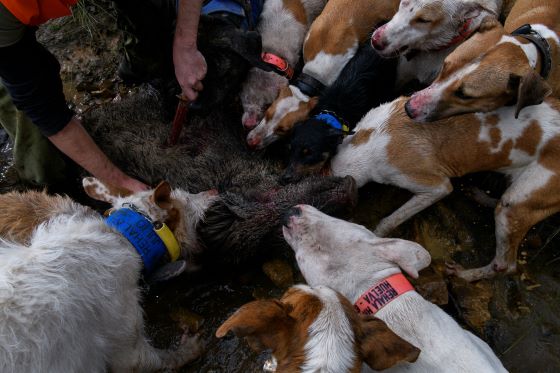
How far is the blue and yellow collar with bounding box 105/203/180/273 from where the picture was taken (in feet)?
10.0

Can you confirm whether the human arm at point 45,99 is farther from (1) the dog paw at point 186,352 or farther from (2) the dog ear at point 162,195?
(1) the dog paw at point 186,352

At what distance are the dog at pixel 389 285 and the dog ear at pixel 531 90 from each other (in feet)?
4.71

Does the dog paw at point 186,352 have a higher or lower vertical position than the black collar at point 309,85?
lower

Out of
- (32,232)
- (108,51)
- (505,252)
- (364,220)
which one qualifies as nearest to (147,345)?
(32,232)

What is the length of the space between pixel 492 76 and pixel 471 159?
694 millimetres

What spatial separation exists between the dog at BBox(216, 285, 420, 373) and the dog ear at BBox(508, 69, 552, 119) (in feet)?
6.76

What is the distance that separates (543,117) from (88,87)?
4621mm

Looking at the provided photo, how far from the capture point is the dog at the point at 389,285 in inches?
102

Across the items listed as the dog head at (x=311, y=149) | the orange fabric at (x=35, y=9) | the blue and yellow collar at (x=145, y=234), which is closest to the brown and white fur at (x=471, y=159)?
the dog head at (x=311, y=149)

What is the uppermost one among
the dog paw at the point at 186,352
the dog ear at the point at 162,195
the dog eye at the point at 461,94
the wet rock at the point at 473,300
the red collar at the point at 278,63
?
the dog eye at the point at 461,94

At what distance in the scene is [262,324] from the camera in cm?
214

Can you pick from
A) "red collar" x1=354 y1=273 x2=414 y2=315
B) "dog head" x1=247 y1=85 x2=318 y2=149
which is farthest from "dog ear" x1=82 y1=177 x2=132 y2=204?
"red collar" x1=354 y1=273 x2=414 y2=315

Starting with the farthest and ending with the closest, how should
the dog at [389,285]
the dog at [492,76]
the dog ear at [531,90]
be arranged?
the dog at [492,76] < the dog ear at [531,90] < the dog at [389,285]

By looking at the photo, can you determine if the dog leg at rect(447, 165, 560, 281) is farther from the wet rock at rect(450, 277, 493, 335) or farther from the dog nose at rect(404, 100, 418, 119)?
the dog nose at rect(404, 100, 418, 119)
